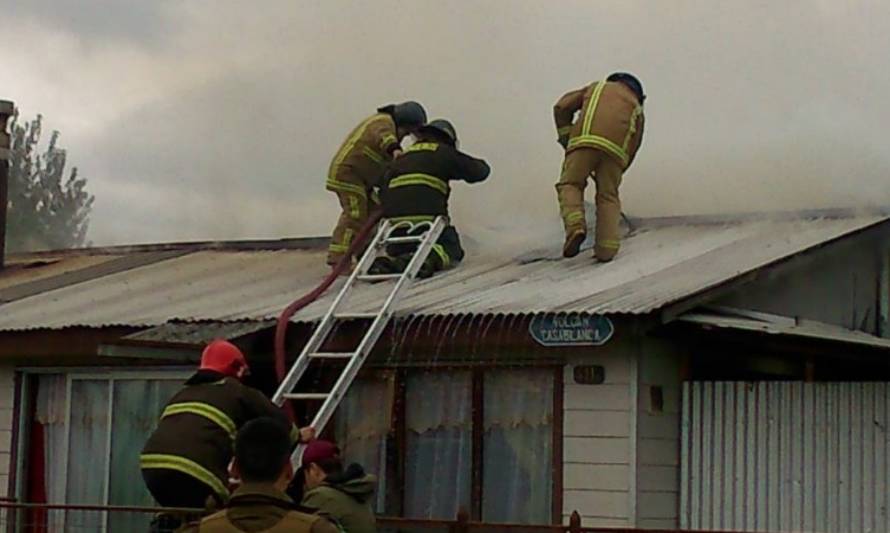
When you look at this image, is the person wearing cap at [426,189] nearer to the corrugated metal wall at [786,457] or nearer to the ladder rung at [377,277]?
the ladder rung at [377,277]

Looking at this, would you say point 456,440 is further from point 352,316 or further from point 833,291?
point 833,291

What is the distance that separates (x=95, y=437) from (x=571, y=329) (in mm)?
4602

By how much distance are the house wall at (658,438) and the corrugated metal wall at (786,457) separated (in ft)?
0.25

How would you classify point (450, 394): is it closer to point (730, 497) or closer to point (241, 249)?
point (730, 497)

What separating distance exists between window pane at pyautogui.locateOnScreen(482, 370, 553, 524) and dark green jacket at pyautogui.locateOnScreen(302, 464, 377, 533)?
3.07 meters

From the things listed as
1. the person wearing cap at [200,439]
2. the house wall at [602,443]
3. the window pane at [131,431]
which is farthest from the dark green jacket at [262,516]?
the window pane at [131,431]

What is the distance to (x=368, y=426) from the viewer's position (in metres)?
10.7

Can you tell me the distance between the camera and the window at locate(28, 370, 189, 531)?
11.9 metres

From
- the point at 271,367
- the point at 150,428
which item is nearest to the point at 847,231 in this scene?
the point at 271,367

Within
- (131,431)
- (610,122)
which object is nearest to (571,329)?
(610,122)

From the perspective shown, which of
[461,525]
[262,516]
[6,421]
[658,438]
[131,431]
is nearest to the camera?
[262,516]

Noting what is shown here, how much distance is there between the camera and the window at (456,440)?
9.94 m

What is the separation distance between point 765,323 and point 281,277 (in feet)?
15.6

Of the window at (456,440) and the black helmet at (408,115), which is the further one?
the black helmet at (408,115)
